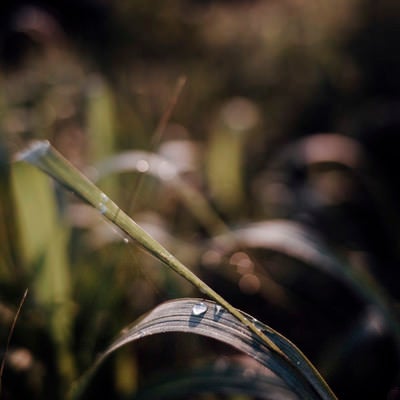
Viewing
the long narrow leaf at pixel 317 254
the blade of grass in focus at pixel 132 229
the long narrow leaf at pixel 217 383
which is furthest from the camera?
the long narrow leaf at pixel 317 254

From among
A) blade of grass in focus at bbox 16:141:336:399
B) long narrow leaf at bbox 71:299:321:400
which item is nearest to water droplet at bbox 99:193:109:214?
blade of grass in focus at bbox 16:141:336:399

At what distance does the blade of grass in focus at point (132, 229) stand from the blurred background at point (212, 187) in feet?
0.84

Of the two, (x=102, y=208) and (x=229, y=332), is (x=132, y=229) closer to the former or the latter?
(x=102, y=208)

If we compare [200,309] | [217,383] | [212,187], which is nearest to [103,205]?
[200,309]

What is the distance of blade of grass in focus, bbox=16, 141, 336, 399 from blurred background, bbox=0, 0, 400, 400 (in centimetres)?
26

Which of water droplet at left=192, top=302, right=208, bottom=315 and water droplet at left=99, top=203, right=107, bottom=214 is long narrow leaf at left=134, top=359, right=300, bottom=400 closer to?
water droplet at left=192, top=302, right=208, bottom=315

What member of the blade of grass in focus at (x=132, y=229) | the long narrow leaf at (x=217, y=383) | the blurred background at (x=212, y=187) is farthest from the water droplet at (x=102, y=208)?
the long narrow leaf at (x=217, y=383)

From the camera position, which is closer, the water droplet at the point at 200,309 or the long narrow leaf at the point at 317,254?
the water droplet at the point at 200,309

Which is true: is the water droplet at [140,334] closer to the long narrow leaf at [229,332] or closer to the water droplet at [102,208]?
the long narrow leaf at [229,332]

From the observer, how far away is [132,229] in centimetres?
53

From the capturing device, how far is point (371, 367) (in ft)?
3.90

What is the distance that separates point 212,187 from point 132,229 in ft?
3.73

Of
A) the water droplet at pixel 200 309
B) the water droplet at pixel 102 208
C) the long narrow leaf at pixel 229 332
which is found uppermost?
the water droplet at pixel 102 208

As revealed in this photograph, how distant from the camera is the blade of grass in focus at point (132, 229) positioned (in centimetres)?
53
